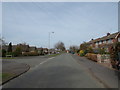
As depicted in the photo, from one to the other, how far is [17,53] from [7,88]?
3752 cm

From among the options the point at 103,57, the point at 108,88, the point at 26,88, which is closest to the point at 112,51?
the point at 103,57

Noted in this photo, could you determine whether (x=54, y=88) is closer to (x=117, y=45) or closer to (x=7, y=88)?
(x=7, y=88)

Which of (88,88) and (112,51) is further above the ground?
(112,51)

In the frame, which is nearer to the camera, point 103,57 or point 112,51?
point 112,51

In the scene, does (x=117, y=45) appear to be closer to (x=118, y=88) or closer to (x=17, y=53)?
(x=118, y=88)

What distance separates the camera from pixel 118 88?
5727mm

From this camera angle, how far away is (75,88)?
5.72 m

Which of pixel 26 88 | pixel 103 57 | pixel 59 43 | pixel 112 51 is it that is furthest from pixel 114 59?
pixel 59 43

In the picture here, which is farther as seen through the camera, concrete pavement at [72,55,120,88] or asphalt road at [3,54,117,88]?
concrete pavement at [72,55,120,88]

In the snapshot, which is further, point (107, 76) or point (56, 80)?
point (107, 76)

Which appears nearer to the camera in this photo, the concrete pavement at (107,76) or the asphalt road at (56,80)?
the asphalt road at (56,80)

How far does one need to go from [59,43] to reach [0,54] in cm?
8094

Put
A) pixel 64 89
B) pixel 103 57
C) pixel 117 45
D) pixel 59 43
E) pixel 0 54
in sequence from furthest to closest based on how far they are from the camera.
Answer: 1. pixel 59 43
2. pixel 0 54
3. pixel 103 57
4. pixel 117 45
5. pixel 64 89

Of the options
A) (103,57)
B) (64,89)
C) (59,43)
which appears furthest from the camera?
(59,43)
